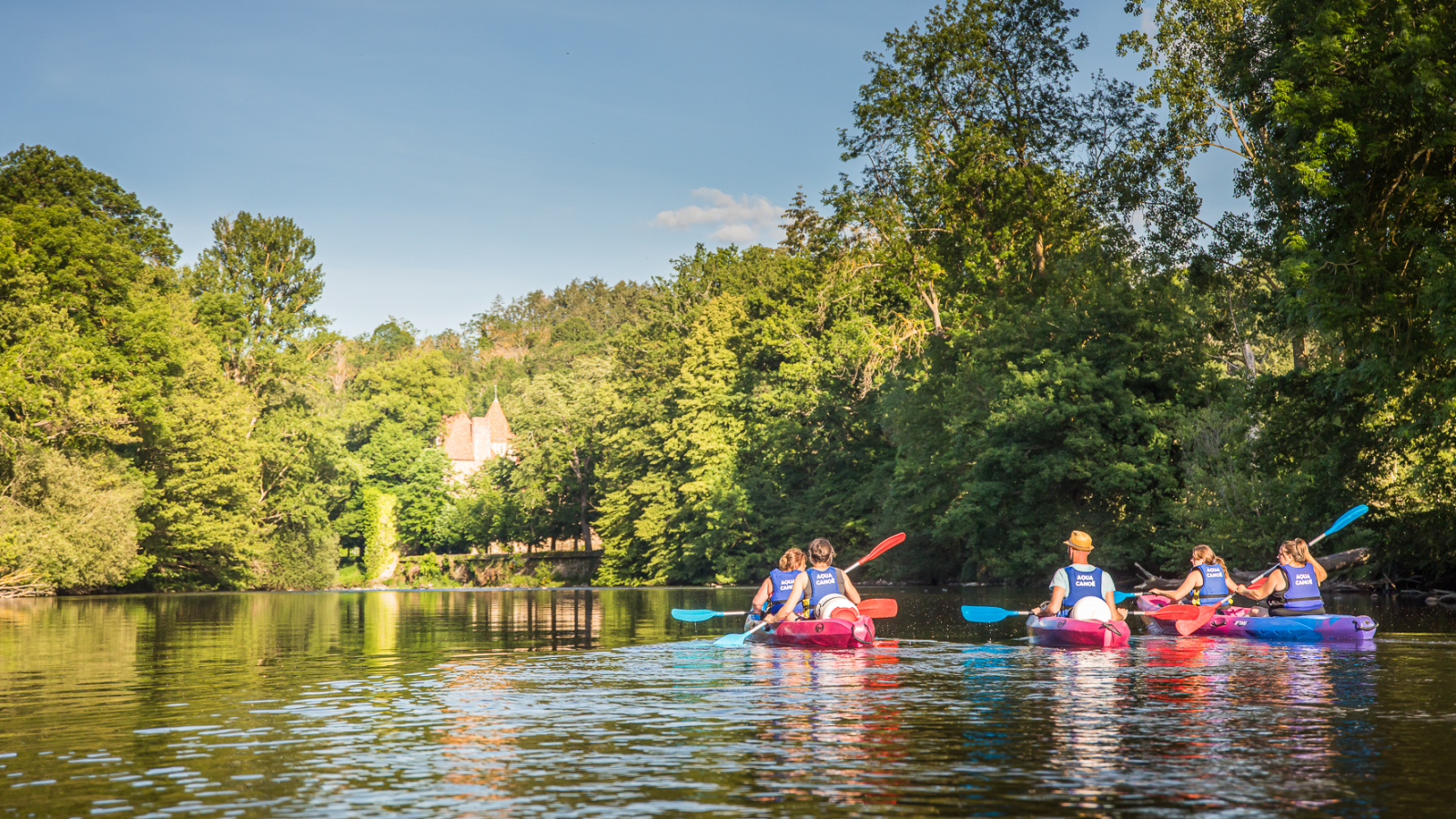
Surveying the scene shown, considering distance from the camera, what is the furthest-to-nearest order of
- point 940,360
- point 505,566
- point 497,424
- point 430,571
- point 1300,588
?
point 497,424, point 430,571, point 505,566, point 940,360, point 1300,588

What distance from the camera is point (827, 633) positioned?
15914 mm

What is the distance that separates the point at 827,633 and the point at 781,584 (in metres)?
1.62

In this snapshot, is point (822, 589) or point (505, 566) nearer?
point (822, 589)

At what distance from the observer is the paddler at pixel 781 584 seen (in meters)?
17.2

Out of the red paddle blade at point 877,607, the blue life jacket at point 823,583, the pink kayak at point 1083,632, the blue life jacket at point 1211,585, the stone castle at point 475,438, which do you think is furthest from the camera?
the stone castle at point 475,438

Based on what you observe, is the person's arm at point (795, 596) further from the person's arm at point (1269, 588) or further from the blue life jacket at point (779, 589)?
the person's arm at point (1269, 588)

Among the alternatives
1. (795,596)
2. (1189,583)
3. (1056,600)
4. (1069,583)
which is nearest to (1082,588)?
(1069,583)

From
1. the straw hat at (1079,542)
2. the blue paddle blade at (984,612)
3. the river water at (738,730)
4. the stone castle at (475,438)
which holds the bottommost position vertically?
the river water at (738,730)

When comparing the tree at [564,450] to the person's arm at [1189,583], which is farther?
the tree at [564,450]

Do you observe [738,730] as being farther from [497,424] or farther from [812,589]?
[497,424]

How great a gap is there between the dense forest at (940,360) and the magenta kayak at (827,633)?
940cm

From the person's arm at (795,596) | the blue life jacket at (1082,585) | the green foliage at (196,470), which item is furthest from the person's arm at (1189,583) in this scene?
the green foliage at (196,470)

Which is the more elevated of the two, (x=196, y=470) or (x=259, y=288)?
(x=259, y=288)

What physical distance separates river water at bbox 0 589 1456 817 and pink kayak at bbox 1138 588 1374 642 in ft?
1.78
